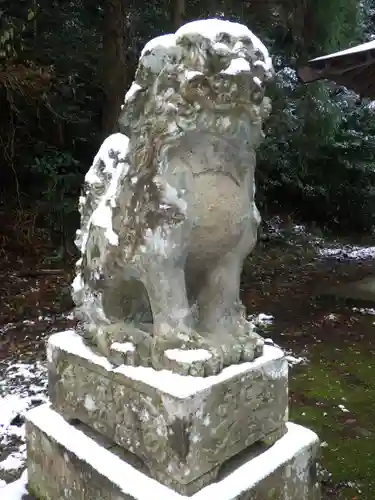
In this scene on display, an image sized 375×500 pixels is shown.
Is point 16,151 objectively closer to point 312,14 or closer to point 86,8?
point 86,8

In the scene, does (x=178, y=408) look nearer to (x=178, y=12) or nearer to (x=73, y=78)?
(x=178, y=12)

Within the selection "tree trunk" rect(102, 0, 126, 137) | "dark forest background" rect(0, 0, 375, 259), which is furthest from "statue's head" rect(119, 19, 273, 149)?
"tree trunk" rect(102, 0, 126, 137)

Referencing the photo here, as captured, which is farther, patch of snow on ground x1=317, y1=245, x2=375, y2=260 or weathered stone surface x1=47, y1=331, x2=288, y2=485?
patch of snow on ground x1=317, y1=245, x2=375, y2=260

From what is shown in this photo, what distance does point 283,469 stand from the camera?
1.36 metres

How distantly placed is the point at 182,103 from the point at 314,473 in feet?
3.40

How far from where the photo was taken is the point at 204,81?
1.13 meters

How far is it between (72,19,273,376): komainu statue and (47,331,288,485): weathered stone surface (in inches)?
1.6

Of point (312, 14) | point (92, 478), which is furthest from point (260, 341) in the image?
point (312, 14)

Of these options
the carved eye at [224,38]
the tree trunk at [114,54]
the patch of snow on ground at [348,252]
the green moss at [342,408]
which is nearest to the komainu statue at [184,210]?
the carved eye at [224,38]

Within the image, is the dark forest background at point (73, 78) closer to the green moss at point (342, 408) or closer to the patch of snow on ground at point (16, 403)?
the patch of snow on ground at point (16, 403)

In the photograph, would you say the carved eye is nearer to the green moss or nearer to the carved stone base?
the carved stone base

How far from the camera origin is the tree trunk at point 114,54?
15.2ft

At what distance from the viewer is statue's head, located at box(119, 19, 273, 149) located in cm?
112

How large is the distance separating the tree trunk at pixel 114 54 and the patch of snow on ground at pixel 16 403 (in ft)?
8.36
